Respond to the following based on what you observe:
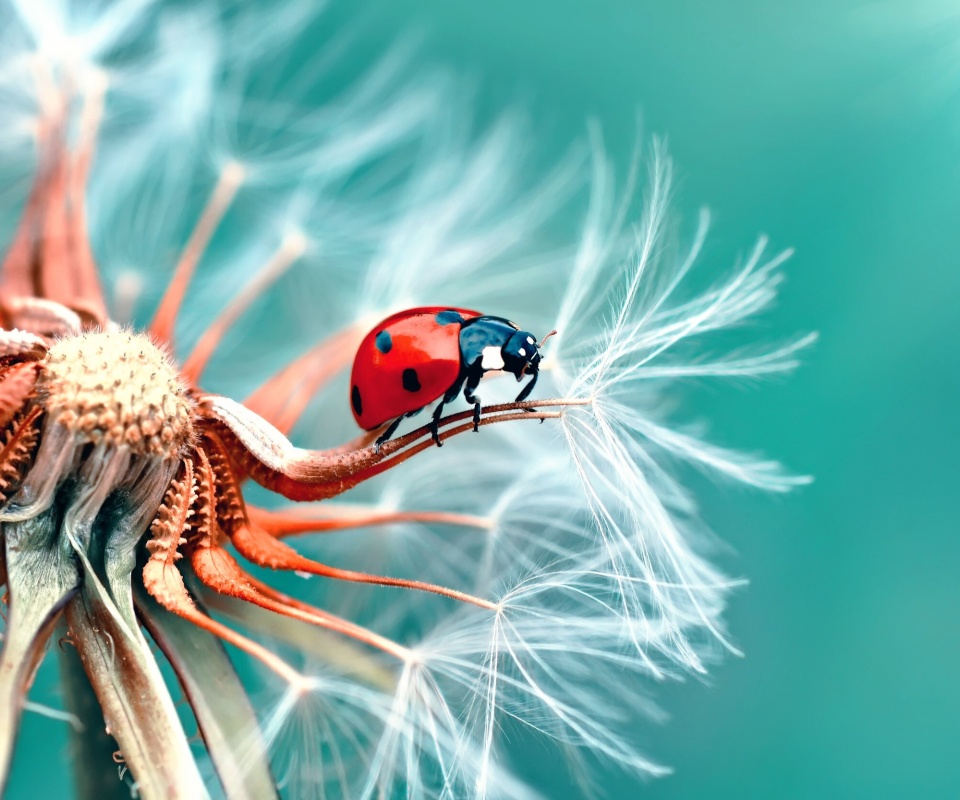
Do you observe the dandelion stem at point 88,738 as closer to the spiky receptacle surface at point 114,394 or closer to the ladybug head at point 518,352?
the spiky receptacle surface at point 114,394

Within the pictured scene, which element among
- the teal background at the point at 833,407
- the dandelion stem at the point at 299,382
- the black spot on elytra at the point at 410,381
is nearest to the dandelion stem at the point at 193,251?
the dandelion stem at the point at 299,382

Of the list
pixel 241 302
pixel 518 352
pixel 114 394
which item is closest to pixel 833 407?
pixel 518 352

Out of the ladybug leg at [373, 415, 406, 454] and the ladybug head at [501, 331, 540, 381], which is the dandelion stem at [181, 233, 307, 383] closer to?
the ladybug leg at [373, 415, 406, 454]

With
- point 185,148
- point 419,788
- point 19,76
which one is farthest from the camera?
point 185,148

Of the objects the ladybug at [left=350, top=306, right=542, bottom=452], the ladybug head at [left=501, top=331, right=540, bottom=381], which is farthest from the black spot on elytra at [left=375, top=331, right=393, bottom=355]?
the ladybug head at [left=501, top=331, right=540, bottom=381]

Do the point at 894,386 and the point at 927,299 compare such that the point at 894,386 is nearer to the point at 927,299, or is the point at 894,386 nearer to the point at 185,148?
the point at 927,299

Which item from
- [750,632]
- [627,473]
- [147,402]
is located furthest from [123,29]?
[750,632]
